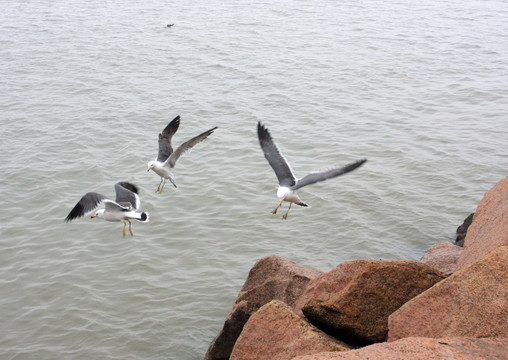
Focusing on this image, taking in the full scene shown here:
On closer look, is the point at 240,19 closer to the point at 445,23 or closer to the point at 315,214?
the point at 445,23

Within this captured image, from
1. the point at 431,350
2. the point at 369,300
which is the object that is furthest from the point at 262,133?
the point at 431,350

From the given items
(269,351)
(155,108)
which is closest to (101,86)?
(155,108)

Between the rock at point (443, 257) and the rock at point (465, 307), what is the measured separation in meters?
2.94

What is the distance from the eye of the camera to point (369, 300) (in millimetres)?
6402

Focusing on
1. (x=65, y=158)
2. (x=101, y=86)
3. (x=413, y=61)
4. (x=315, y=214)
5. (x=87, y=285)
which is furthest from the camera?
(x=413, y=61)

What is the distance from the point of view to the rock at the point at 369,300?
634cm

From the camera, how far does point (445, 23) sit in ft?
96.2

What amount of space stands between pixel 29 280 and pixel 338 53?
16.9 meters

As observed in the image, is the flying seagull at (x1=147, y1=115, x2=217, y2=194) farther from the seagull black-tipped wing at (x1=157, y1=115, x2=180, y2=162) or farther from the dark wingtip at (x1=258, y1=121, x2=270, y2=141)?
the dark wingtip at (x1=258, y1=121, x2=270, y2=141)

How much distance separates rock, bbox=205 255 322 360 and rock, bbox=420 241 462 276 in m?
1.94

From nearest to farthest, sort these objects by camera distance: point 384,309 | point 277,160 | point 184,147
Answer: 1. point 384,309
2. point 277,160
3. point 184,147

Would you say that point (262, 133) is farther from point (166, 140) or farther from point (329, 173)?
point (166, 140)

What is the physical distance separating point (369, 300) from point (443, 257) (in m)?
3.19

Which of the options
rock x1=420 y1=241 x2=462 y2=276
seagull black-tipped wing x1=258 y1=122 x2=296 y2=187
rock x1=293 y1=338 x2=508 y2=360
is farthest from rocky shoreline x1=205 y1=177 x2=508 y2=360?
seagull black-tipped wing x1=258 y1=122 x2=296 y2=187
